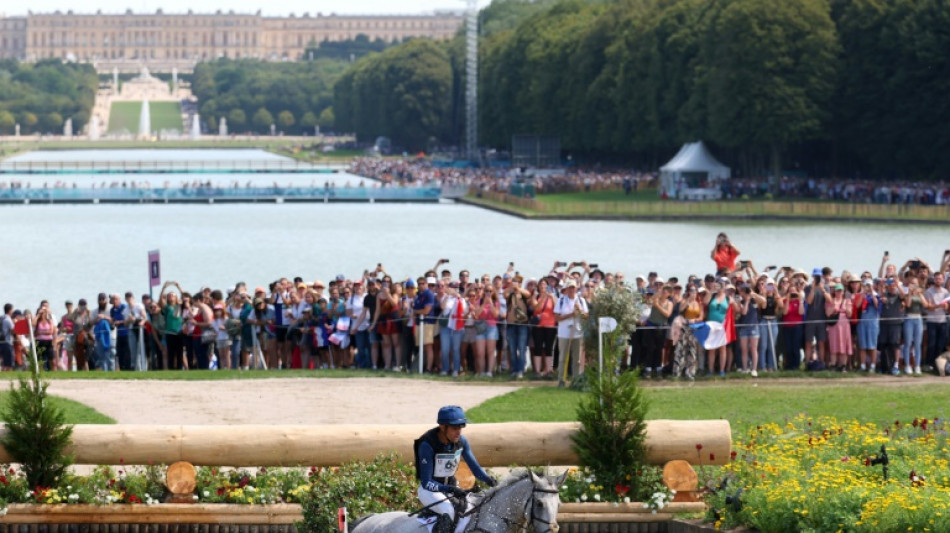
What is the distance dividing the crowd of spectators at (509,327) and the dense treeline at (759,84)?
42.1 metres

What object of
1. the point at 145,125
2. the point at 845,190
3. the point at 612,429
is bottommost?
the point at 612,429

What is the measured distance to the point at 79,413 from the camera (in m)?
18.1

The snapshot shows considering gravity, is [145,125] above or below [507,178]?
above

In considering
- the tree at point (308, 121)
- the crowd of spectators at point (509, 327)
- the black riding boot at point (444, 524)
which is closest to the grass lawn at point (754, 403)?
the crowd of spectators at point (509, 327)

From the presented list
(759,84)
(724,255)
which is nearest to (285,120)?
(759,84)

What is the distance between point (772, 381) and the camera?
826 inches

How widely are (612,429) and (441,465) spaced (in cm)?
287

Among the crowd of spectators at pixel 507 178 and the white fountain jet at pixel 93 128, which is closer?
the crowd of spectators at pixel 507 178

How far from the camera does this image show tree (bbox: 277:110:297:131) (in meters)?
194

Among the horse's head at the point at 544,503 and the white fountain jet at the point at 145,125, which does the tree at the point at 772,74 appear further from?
the white fountain jet at the point at 145,125

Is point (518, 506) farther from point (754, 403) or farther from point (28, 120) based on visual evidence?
point (28, 120)

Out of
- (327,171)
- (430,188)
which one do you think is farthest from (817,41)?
(327,171)

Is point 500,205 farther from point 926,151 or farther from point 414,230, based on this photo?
point 926,151

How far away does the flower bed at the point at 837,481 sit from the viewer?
11.6 meters
